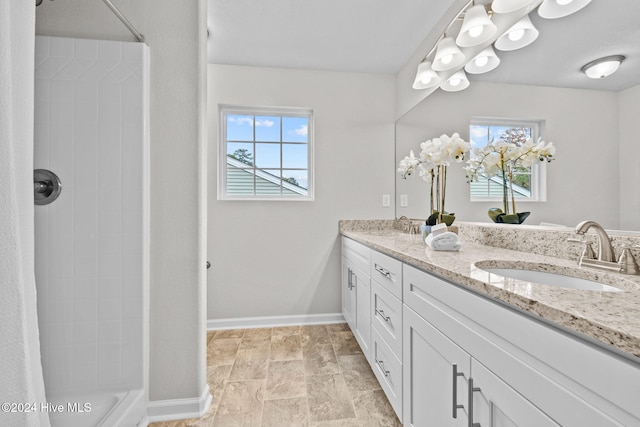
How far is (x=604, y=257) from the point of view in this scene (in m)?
0.91

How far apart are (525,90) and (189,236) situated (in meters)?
1.70

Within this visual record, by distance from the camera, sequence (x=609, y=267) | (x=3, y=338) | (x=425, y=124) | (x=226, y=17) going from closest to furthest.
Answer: (x=3, y=338), (x=609, y=267), (x=226, y=17), (x=425, y=124)

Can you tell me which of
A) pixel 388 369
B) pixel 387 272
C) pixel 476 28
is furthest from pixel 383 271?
pixel 476 28

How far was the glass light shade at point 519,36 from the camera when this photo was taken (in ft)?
4.14

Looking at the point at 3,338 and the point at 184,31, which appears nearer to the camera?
the point at 3,338

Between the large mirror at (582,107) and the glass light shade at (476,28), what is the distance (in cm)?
12

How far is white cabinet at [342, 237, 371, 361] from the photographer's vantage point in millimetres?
1801

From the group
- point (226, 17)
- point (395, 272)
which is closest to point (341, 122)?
point (226, 17)

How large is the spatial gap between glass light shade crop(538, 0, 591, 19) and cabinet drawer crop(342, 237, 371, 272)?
1365 mm

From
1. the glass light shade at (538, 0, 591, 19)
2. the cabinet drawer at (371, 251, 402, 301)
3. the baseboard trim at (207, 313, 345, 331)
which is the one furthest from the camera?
the baseboard trim at (207, 313, 345, 331)

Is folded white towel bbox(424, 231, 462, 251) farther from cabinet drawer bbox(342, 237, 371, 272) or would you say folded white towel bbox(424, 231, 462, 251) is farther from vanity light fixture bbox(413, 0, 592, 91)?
vanity light fixture bbox(413, 0, 592, 91)

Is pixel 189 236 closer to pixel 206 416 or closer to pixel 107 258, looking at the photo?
pixel 107 258

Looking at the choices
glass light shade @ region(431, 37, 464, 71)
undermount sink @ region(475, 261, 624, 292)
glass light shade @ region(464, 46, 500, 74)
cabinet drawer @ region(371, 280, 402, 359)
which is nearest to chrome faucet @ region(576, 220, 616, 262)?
undermount sink @ region(475, 261, 624, 292)

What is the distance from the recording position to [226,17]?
1.91 metres
